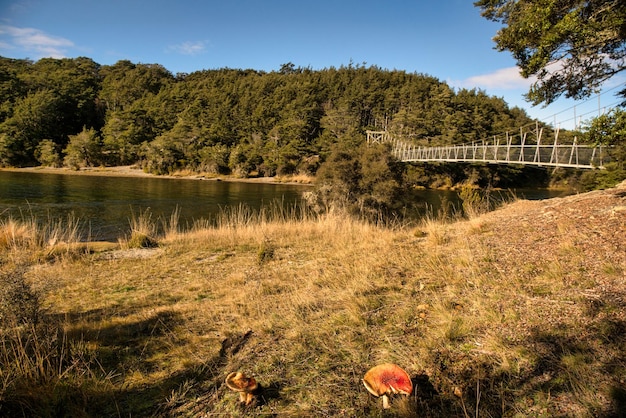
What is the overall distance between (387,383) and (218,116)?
71007mm

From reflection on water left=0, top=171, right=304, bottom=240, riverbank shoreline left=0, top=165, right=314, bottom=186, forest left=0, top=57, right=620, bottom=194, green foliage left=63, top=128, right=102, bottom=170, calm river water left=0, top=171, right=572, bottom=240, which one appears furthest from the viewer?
forest left=0, top=57, right=620, bottom=194

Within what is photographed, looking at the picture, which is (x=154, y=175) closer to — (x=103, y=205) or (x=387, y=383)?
(x=103, y=205)

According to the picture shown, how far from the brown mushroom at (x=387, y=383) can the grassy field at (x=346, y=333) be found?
8 centimetres

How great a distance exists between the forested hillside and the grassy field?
4487cm

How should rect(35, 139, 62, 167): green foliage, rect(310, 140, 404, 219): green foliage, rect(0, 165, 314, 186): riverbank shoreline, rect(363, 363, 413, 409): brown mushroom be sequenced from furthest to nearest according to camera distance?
rect(35, 139, 62, 167): green foliage, rect(0, 165, 314, 186): riverbank shoreline, rect(310, 140, 404, 219): green foliage, rect(363, 363, 413, 409): brown mushroom

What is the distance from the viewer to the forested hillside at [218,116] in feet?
164

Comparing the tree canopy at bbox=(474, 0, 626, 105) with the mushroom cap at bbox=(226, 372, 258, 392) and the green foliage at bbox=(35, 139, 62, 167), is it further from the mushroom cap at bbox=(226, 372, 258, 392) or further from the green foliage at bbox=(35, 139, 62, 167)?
the green foliage at bbox=(35, 139, 62, 167)

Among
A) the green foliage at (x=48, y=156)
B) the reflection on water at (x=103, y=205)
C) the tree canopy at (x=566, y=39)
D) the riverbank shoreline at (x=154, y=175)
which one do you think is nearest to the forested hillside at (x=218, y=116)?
the green foliage at (x=48, y=156)

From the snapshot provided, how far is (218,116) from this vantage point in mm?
67375

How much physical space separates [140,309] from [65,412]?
1926 millimetres

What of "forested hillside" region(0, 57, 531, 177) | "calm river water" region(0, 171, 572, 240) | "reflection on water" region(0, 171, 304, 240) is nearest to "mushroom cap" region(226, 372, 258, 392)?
"reflection on water" region(0, 171, 304, 240)

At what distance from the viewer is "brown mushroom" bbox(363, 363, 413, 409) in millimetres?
1862

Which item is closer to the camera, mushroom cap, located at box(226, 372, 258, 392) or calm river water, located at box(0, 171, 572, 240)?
mushroom cap, located at box(226, 372, 258, 392)

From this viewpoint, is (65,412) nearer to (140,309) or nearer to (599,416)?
(140,309)
